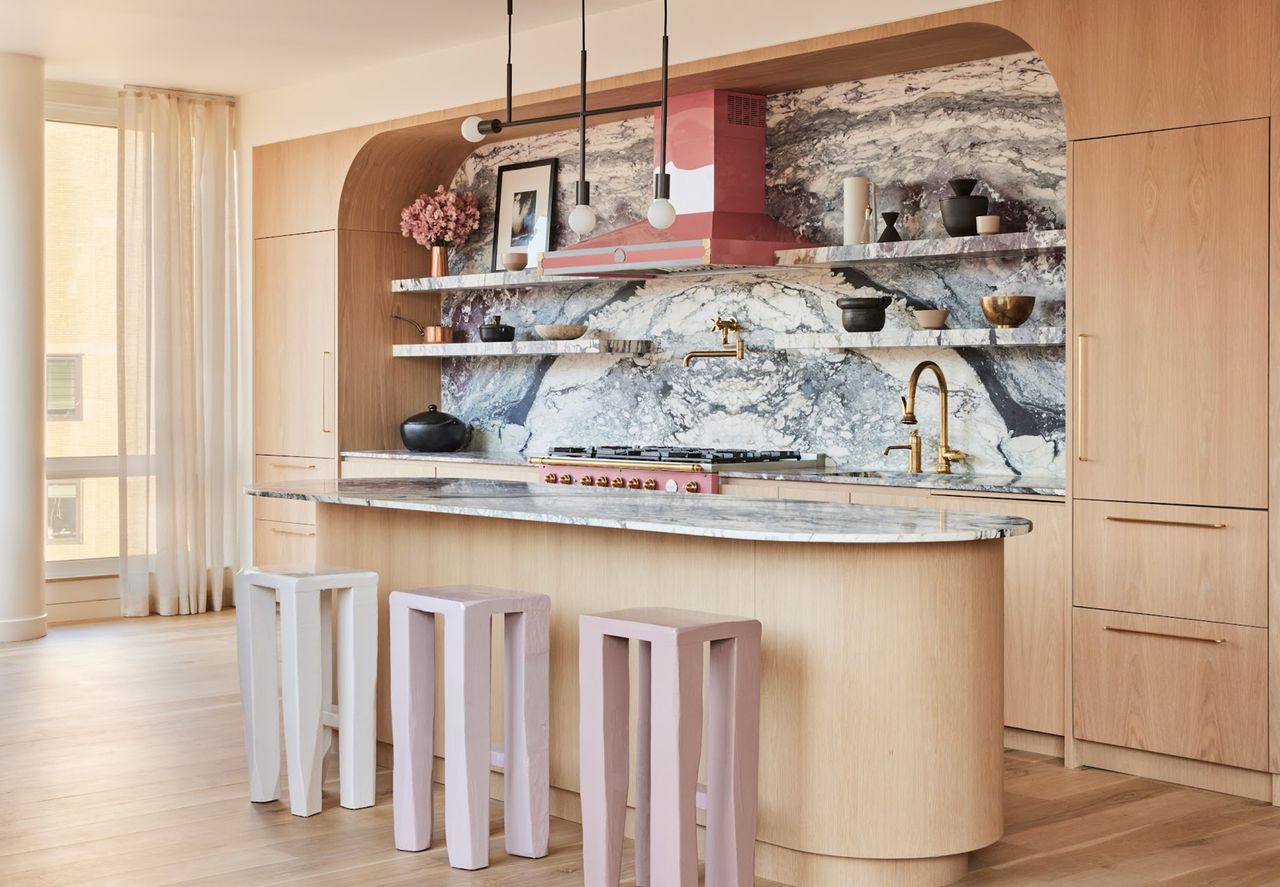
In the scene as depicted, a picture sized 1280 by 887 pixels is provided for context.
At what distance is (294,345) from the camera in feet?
24.0

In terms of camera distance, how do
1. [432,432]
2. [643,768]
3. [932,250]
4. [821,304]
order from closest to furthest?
1. [643,768]
2. [932,250]
3. [821,304]
4. [432,432]

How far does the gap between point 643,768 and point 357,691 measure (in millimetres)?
963

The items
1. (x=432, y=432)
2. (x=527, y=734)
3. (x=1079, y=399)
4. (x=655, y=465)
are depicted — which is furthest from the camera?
(x=432, y=432)

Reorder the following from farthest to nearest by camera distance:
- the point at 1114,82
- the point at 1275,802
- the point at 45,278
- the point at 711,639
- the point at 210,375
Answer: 1. the point at 210,375
2. the point at 45,278
3. the point at 1114,82
4. the point at 1275,802
5. the point at 711,639

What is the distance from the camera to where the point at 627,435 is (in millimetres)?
6668

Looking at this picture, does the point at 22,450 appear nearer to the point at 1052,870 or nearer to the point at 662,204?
the point at 662,204

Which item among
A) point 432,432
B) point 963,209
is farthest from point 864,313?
point 432,432

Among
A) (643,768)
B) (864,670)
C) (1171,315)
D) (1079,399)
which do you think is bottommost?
(643,768)

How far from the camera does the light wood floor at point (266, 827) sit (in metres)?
3.41

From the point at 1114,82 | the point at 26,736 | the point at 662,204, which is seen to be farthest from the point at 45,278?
the point at 1114,82

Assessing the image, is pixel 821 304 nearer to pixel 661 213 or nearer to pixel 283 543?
pixel 661 213

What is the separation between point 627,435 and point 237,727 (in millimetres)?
2421

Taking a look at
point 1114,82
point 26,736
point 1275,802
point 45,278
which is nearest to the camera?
point 1275,802

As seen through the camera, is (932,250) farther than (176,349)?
No
